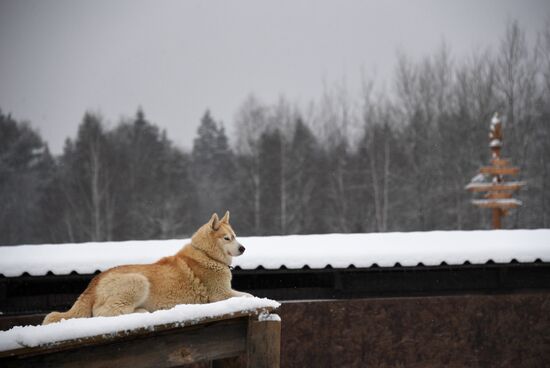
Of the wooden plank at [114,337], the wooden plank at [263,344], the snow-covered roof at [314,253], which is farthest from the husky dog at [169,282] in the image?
the snow-covered roof at [314,253]

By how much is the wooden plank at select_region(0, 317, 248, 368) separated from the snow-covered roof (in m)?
3.67

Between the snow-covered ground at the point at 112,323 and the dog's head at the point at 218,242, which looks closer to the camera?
the snow-covered ground at the point at 112,323

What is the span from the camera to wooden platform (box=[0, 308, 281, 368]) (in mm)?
2223

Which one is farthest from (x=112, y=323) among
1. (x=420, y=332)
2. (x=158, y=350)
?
(x=420, y=332)

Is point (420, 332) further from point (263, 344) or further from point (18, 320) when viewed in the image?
point (18, 320)

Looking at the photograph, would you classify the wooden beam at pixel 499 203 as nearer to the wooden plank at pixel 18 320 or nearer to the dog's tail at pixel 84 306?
the wooden plank at pixel 18 320

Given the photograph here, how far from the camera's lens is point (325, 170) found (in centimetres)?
2706

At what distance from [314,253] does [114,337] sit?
4783 mm

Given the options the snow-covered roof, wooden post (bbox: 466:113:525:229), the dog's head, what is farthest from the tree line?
the dog's head

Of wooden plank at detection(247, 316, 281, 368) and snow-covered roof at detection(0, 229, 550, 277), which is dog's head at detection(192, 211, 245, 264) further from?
snow-covered roof at detection(0, 229, 550, 277)

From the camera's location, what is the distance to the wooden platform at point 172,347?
7.29 feet

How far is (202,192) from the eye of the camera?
2948 cm

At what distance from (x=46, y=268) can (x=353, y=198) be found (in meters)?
20.8

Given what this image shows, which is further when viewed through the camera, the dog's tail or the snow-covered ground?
the dog's tail
